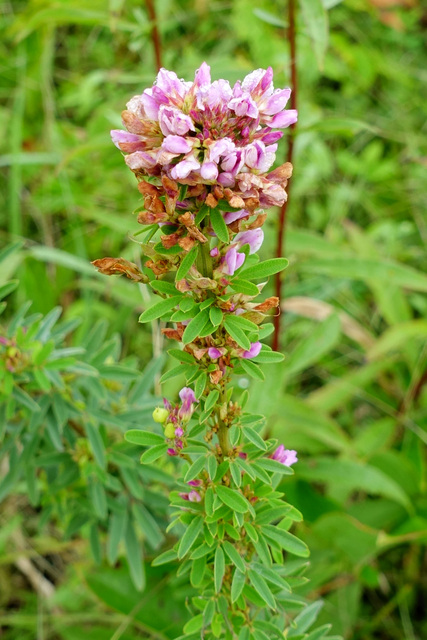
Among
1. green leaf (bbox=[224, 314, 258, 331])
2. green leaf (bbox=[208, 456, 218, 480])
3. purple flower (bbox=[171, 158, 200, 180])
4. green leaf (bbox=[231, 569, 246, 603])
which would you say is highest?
purple flower (bbox=[171, 158, 200, 180])

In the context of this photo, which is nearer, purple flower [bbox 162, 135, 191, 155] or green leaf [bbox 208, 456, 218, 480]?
purple flower [bbox 162, 135, 191, 155]

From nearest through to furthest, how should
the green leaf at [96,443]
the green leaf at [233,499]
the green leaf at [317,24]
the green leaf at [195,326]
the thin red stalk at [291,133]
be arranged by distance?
1. the green leaf at [195,326]
2. the green leaf at [233,499]
3. the green leaf at [96,443]
4. the green leaf at [317,24]
5. the thin red stalk at [291,133]

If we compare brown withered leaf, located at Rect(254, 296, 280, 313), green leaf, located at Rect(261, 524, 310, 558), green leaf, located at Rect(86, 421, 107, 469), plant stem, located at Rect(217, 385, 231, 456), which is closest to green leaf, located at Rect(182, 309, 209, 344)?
brown withered leaf, located at Rect(254, 296, 280, 313)

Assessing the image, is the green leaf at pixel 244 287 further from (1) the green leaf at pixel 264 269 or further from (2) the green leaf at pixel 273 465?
(2) the green leaf at pixel 273 465

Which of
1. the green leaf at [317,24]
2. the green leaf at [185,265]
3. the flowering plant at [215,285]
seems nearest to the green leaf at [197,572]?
the flowering plant at [215,285]

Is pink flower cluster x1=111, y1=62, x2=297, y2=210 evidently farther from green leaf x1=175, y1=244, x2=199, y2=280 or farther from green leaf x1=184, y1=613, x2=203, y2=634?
green leaf x1=184, y1=613, x2=203, y2=634

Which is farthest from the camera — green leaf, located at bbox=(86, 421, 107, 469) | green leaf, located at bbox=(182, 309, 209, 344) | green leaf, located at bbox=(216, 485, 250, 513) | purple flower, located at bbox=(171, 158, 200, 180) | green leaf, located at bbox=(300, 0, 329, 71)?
green leaf, located at bbox=(300, 0, 329, 71)

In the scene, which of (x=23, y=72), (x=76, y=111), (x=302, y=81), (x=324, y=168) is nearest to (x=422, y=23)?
(x=302, y=81)
